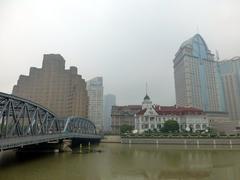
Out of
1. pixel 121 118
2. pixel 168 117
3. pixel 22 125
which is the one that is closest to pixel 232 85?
pixel 168 117

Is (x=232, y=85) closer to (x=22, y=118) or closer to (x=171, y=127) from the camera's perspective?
(x=171, y=127)

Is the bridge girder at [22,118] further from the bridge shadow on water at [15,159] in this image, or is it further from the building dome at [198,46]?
the building dome at [198,46]

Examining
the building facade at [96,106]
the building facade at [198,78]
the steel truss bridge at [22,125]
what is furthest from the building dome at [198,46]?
the steel truss bridge at [22,125]

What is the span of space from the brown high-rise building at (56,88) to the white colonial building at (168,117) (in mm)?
47003

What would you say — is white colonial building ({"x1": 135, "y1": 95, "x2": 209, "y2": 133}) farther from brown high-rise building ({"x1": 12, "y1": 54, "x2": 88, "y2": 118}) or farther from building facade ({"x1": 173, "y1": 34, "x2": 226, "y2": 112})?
building facade ({"x1": 173, "y1": 34, "x2": 226, "y2": 112})

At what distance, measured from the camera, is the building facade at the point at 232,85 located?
179 meters

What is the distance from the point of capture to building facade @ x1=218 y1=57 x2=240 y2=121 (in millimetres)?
178875

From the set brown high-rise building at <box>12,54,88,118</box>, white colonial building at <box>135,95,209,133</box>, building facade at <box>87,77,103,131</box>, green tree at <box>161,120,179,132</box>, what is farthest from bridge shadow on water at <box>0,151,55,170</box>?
building facade at <box>87,77,103,131</box>

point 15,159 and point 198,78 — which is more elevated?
point 198,78

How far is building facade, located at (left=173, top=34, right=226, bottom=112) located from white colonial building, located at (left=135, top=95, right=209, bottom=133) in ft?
159

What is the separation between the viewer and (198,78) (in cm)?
17612

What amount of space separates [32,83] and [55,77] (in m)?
17.6

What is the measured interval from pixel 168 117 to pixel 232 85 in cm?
9694

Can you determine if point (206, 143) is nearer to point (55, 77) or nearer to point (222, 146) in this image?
point (222, 146)
